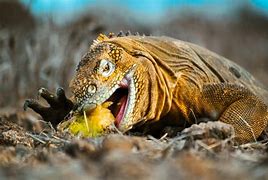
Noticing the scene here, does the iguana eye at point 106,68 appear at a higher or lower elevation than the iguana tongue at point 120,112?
higher

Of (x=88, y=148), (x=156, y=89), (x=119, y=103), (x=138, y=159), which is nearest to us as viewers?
(x=138, y=159)

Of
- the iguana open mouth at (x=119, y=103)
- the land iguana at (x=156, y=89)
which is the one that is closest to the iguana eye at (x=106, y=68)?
the land iguana at (x=156, y=89)

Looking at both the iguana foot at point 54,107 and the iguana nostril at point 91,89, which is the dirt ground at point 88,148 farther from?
the iguana nostril at point 91,89

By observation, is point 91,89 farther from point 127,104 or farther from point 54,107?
point 54,107

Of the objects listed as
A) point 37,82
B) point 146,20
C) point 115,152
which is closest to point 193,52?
point 115,152

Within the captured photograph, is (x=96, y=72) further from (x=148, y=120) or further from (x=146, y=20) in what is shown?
(x=146, y=20)

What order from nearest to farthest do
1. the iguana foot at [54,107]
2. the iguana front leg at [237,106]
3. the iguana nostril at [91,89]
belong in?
the iguana nostril at [91,89], the iguana front leg at [237,106], the iguana foot at [54,107]

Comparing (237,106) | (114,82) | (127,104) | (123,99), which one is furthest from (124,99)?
(237,106)
